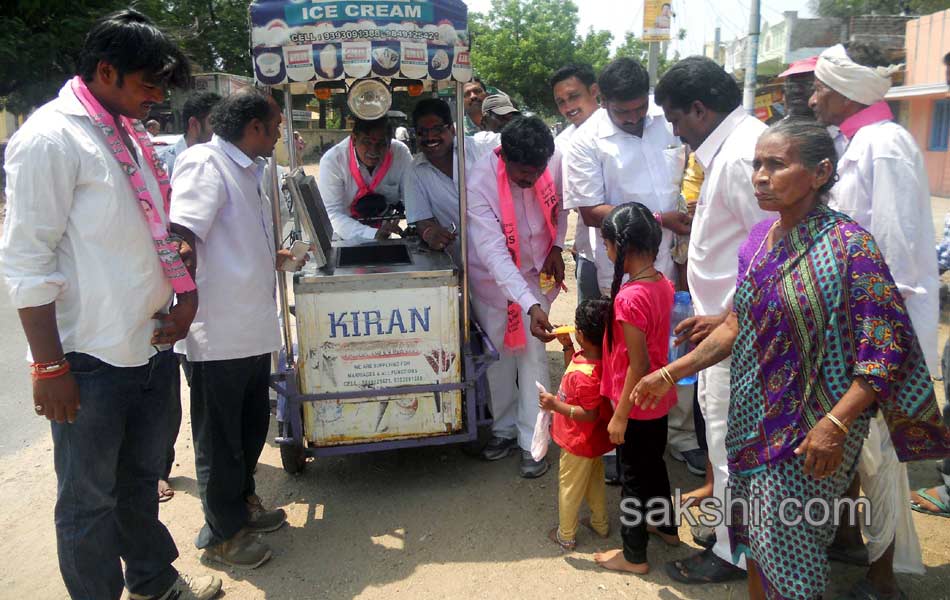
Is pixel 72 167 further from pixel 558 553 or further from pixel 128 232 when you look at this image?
pixel 558 553

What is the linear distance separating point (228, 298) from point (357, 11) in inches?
51.8

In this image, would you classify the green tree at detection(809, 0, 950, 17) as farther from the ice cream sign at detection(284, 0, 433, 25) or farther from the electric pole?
the ice cream sign at detection(284, 0, 433, 25)

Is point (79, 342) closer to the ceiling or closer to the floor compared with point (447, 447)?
closer to the ceiling

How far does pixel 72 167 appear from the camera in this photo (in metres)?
1.99

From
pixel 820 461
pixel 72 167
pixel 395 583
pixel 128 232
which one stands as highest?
pixel 72 167

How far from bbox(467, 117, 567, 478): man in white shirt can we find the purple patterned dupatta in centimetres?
133

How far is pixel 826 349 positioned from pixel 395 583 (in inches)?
73.7

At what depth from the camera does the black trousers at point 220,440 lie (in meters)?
2.82

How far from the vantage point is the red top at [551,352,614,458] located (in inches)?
111

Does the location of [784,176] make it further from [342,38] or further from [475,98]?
[475,98]

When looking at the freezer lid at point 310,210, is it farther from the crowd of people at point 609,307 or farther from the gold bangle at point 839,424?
the gold bangle at point 839,424

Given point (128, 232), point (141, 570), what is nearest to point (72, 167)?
point (128, 232)

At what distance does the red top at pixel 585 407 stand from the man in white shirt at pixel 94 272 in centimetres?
149

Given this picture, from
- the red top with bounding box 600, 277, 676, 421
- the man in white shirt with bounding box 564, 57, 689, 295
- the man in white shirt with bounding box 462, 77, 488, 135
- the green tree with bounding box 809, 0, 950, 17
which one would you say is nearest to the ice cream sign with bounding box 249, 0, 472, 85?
the man in white shirt with bounding box 564, 57, 689, 295
